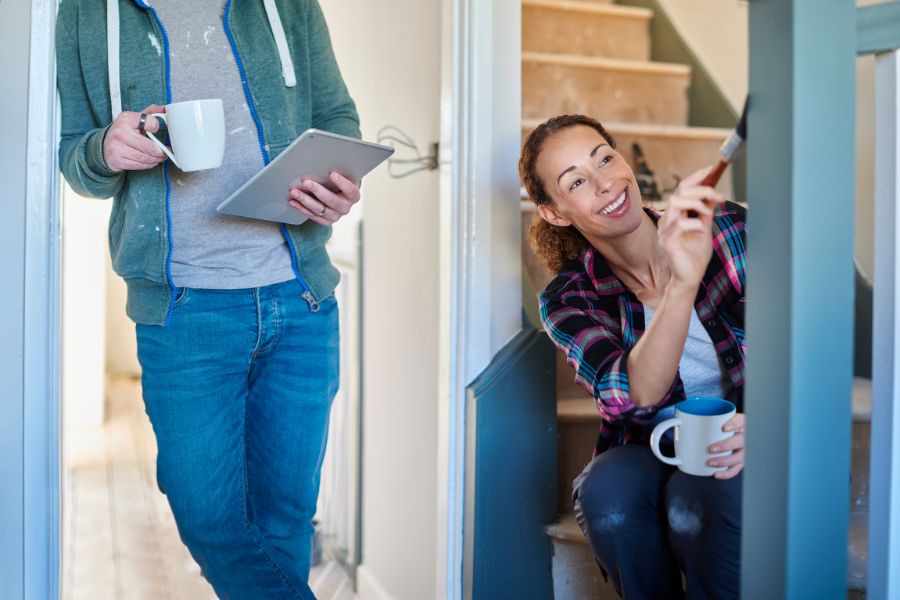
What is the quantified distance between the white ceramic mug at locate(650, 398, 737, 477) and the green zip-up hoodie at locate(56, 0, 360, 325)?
55 cm

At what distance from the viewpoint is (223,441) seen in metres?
1.32

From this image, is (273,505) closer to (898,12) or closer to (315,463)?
(315,463)

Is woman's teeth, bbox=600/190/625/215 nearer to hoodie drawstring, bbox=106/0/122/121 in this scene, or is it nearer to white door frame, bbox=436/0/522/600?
white door frame, bbox=436/0/522/600

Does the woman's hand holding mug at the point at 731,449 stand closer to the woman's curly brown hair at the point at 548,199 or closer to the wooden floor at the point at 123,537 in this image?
the woman's curly brown hair at the point at 548,199

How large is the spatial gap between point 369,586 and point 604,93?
56.5 inches

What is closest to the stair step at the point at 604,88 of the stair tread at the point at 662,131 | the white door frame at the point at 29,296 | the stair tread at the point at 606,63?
the stair tread at the point at 606,63

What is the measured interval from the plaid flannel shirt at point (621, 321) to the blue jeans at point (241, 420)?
371 millimetres

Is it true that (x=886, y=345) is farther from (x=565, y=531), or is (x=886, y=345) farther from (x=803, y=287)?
(x=565, y=531)

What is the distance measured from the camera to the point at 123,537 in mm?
2535

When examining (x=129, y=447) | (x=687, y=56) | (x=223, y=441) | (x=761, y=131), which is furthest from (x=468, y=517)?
(x=129, y=447)

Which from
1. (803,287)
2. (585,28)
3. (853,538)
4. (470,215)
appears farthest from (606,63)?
(803,287)

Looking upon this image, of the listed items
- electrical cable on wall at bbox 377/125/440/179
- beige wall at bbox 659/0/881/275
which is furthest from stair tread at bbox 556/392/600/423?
beige wall at bbox 659/0/881/275

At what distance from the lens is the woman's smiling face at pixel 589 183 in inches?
53.3

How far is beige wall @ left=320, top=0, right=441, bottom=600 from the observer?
1.79 m
